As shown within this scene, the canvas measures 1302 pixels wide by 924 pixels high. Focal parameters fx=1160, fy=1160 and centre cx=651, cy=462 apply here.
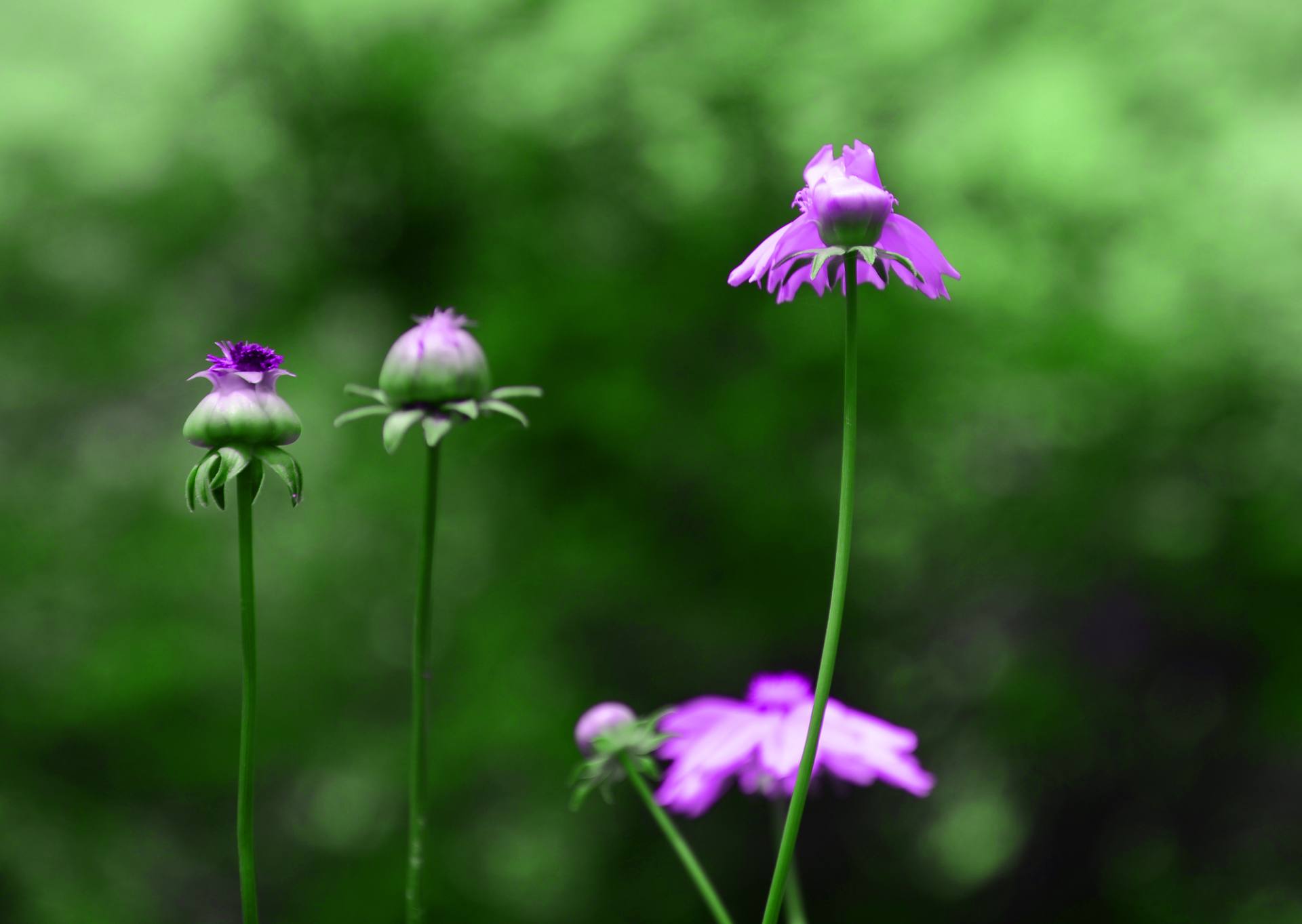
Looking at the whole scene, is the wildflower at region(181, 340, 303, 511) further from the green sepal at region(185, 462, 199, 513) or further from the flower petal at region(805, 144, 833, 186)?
the flower petal at region(805, 144, 833, 186)

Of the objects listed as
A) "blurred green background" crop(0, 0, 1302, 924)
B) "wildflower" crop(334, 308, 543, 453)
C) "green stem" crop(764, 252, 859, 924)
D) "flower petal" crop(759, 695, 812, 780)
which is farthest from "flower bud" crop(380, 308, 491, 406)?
"blurred green background" crop(0, 0, 1302, 924)

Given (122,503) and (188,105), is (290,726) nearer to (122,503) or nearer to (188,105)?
(122,503)

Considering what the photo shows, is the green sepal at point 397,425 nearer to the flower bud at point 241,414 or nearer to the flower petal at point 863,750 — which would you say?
the flower bud at point 241,414

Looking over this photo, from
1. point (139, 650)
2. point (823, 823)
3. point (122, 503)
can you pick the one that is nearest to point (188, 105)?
point (122, 503)

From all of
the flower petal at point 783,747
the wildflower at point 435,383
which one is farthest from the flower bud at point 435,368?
the flower petal at point 783,747

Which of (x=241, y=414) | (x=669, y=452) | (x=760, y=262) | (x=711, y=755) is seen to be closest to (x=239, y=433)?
(x=241, y=414)

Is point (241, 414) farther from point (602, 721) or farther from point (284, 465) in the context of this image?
point (602, 721)

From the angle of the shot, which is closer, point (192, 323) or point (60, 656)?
point (60, 656)
